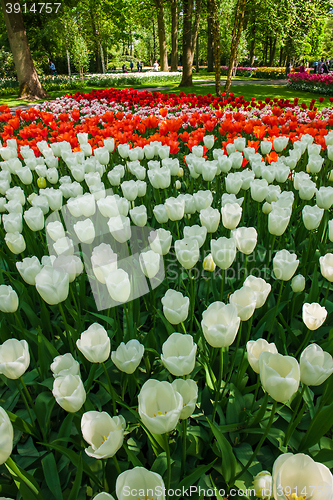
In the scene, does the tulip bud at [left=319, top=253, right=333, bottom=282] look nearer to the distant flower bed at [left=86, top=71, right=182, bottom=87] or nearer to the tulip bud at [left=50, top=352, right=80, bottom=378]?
the tulip bud at [left=50, top=352, right=80, bottom=378]

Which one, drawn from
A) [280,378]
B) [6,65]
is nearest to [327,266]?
[280,378]

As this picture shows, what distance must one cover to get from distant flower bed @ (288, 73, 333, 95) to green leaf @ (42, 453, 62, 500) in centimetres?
2232

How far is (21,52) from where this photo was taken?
49.2ft

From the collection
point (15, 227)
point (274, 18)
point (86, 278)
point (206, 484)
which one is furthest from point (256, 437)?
point (274, 18)

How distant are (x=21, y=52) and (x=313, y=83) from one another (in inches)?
680

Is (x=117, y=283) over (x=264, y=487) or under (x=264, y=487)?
over

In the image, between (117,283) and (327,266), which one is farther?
(327,266)

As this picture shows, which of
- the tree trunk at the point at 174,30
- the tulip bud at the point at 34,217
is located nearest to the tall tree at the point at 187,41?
the tree trunk at the point at 174,30

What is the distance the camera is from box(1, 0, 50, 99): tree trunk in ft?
46.0

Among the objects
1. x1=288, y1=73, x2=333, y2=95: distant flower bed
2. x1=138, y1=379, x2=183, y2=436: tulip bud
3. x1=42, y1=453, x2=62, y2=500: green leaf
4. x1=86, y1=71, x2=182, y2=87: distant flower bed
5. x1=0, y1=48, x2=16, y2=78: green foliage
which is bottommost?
x1=42, y1=453, x2=62, y2=500: green leaf

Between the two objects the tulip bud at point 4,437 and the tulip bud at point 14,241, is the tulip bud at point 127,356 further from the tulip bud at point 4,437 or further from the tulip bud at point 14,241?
the tulip bud at point 14,241

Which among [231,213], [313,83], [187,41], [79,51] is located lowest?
[231,213]

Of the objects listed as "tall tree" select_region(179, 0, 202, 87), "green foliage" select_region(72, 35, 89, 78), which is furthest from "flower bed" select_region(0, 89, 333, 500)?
"green foliage" select_region(72, 35, 89, 78)

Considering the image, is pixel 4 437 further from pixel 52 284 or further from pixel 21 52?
pixel 21 52
